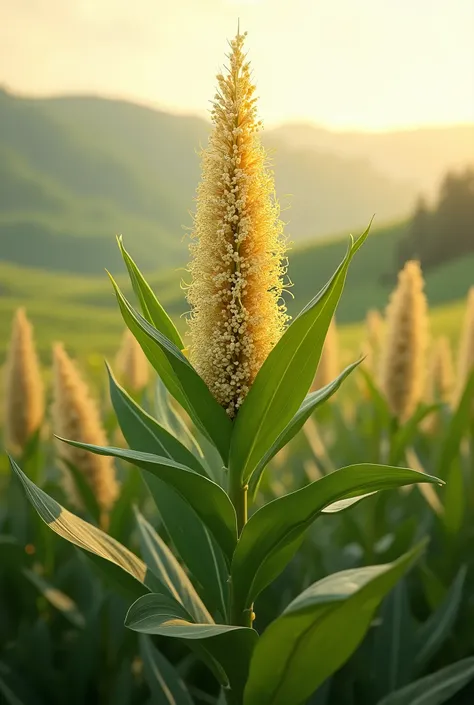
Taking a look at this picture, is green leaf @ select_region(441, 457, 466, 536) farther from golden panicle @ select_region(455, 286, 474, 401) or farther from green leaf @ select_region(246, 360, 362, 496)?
green leaf @ select_region(246, 360, 362, 496)

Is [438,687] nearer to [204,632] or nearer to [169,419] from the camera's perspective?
[204,632]

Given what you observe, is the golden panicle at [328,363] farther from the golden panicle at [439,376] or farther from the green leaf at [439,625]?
the green leaf at [439,625]

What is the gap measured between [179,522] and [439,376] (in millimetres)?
2498

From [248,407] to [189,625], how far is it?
30cm

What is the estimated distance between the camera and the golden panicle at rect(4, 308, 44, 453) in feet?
7.72

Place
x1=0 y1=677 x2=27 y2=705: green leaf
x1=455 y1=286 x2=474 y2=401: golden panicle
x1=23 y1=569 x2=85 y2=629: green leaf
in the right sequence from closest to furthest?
x1=0 y1=677 x2=27 y2=705: green leaf → x1=23 y1=569 x2=85 y2=629: green leaf → x1=455 y1=286 x2=474 y2=401: golden panicle

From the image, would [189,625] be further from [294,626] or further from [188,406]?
[188,406]

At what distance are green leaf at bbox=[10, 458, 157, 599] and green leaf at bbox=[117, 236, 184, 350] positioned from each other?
0.28 metres

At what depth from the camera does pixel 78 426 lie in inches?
71.9

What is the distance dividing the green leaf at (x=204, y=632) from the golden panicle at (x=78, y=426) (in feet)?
3.07

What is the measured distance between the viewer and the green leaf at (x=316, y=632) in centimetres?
68

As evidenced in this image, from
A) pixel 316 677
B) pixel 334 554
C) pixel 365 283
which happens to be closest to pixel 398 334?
pixel 334 554

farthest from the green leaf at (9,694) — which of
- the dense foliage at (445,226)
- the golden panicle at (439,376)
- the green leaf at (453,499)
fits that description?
the dense foliage at (445,226)

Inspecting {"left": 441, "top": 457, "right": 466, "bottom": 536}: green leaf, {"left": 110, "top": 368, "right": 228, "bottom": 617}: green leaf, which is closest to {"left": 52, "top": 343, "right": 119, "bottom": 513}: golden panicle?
{"left": 110, "top": 368, "right": 228, "bottom": 617}: green leaf
